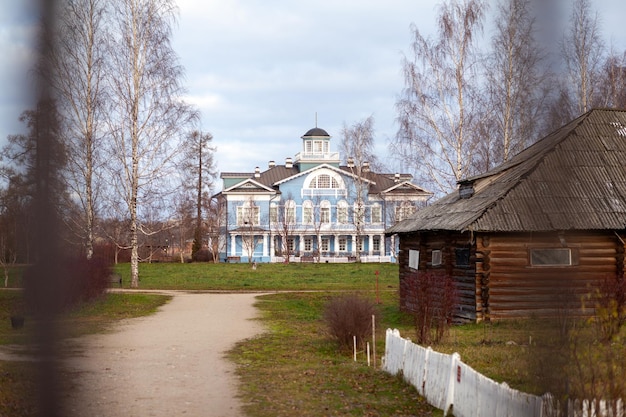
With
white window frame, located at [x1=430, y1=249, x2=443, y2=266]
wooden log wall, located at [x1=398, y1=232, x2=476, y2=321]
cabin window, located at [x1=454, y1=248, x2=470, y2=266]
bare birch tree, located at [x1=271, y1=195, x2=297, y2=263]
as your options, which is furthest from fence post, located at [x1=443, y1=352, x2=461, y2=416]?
bare birch tree, located at [x1=271, y1=195, x2=297, y2=263]

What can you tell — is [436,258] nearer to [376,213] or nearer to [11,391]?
[11,391]

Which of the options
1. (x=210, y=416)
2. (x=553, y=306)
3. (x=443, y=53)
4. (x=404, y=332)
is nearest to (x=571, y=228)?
(x=553, y=306)

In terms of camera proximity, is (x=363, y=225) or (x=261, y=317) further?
(x=363, y=225)

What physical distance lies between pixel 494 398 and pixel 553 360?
16.3 feet

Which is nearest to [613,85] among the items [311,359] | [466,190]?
[466,190]

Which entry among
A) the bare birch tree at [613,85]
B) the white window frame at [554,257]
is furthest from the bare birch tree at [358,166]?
the white window frame at [554,257]

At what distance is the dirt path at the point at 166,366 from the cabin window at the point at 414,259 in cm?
483

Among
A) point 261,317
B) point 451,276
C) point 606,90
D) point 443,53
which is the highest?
point 443,53

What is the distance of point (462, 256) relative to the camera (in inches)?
695

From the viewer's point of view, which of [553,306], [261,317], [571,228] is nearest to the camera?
[553,306]

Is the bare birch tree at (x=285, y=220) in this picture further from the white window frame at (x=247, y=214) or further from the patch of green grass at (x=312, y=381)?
the patch of green grass at (x=312, y=381)

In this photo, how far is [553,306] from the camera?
5.08ft

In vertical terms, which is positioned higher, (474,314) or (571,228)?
(571,228)

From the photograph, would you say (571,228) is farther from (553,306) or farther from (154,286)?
(154,286)
